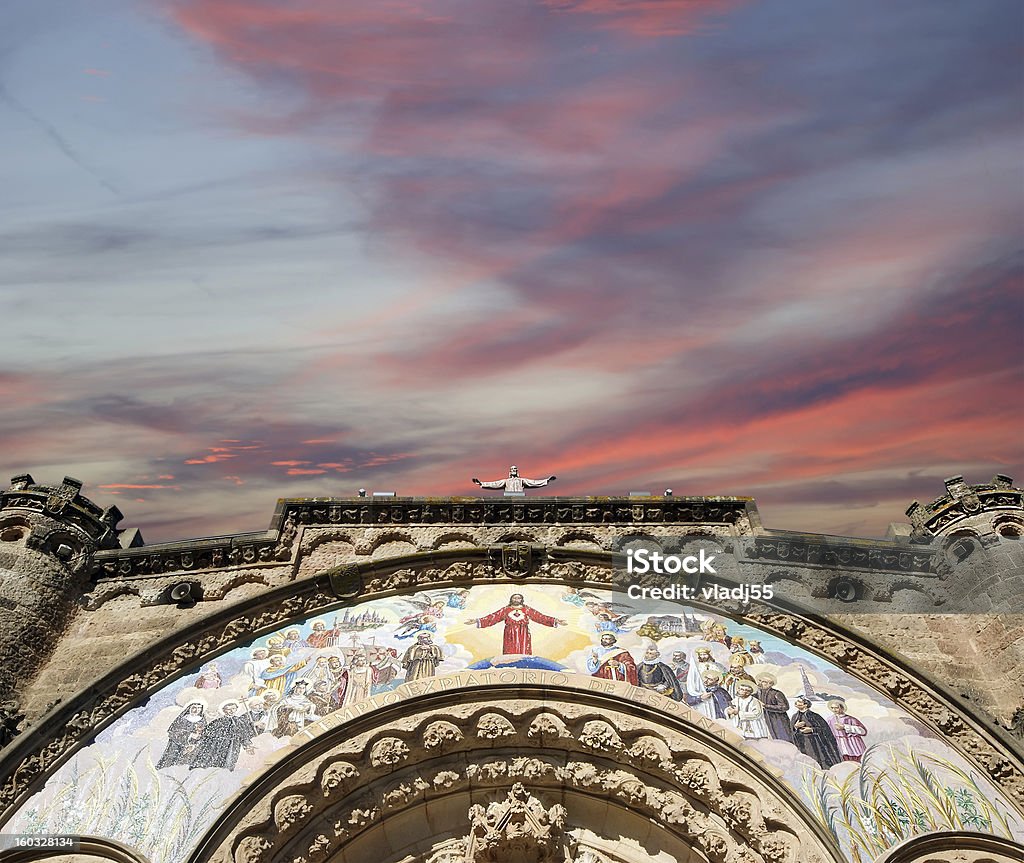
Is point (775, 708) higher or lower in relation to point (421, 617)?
lower

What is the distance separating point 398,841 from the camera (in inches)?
451

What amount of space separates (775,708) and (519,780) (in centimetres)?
325

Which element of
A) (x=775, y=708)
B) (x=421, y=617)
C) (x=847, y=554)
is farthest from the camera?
(x=847, y=554)

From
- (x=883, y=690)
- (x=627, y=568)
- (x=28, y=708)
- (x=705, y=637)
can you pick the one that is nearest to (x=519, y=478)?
(x=627, y=568)

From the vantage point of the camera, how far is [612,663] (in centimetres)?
1229

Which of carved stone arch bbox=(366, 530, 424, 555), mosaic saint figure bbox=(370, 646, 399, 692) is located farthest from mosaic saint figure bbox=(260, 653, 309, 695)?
carved stone arch bbox=(366, 530, 424, 555)

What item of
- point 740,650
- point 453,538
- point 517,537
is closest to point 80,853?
point 453,538

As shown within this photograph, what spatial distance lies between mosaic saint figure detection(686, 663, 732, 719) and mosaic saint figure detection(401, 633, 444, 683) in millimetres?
3212

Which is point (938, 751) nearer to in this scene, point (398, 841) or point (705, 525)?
point (705, 525)

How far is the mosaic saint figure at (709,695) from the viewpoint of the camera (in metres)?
11.6

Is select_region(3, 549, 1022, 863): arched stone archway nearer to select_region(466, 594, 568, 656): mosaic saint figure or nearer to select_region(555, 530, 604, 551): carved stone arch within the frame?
select_region(555, 530, 604, 551): carved stone arch

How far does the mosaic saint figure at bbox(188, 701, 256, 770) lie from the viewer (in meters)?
11.1

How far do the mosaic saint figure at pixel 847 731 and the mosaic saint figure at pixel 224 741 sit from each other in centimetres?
690

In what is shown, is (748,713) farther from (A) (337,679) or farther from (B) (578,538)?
(A) (337,679)
